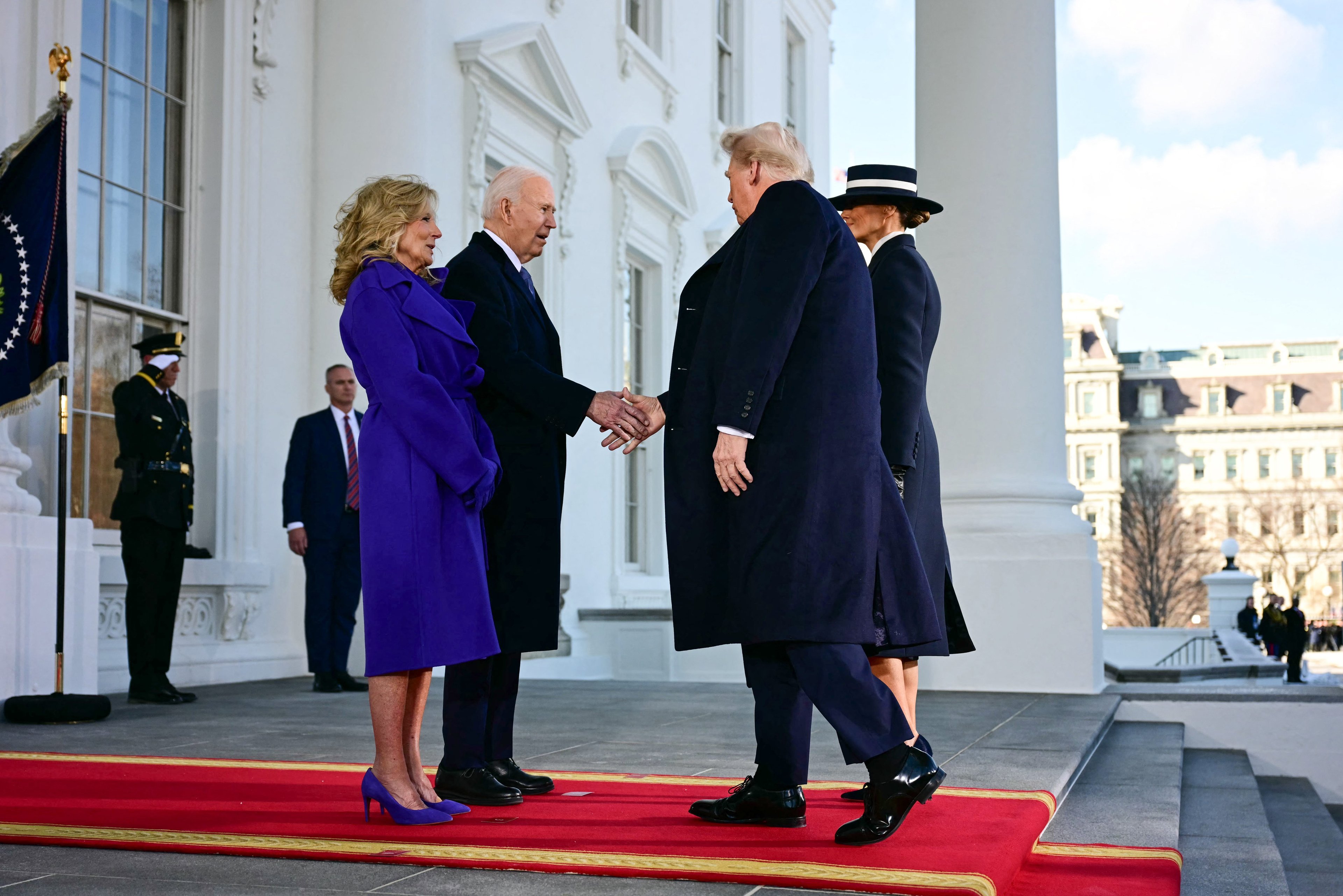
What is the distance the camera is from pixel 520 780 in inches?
151

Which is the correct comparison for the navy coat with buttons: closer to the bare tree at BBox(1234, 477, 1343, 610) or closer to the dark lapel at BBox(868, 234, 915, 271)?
the dark lapel at BBox(868, 234, 915, 271)

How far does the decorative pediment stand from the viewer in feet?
36.1

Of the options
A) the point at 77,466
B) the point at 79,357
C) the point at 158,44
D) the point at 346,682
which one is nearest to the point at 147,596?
the point at 77,466

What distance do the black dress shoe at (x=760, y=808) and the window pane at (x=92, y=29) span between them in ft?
21.3

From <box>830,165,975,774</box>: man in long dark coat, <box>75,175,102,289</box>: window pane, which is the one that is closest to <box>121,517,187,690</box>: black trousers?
<box>75,175,102,289</box>: window pane

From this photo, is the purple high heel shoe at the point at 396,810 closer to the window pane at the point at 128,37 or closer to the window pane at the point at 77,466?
the window pane at the point at 77,466

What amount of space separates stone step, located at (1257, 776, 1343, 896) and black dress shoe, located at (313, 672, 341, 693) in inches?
190

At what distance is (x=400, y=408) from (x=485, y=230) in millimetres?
811

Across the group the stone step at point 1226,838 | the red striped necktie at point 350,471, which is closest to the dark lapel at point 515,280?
the stone step at point 1226,838

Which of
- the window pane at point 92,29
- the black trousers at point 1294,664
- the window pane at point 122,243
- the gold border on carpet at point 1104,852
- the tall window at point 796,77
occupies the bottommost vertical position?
the black trousers at point 1294,664

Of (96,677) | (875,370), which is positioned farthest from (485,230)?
(96,677)

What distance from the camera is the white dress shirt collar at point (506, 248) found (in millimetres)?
3951

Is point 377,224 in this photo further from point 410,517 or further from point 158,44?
point 158,44

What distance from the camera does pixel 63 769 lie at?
4.32 metres
